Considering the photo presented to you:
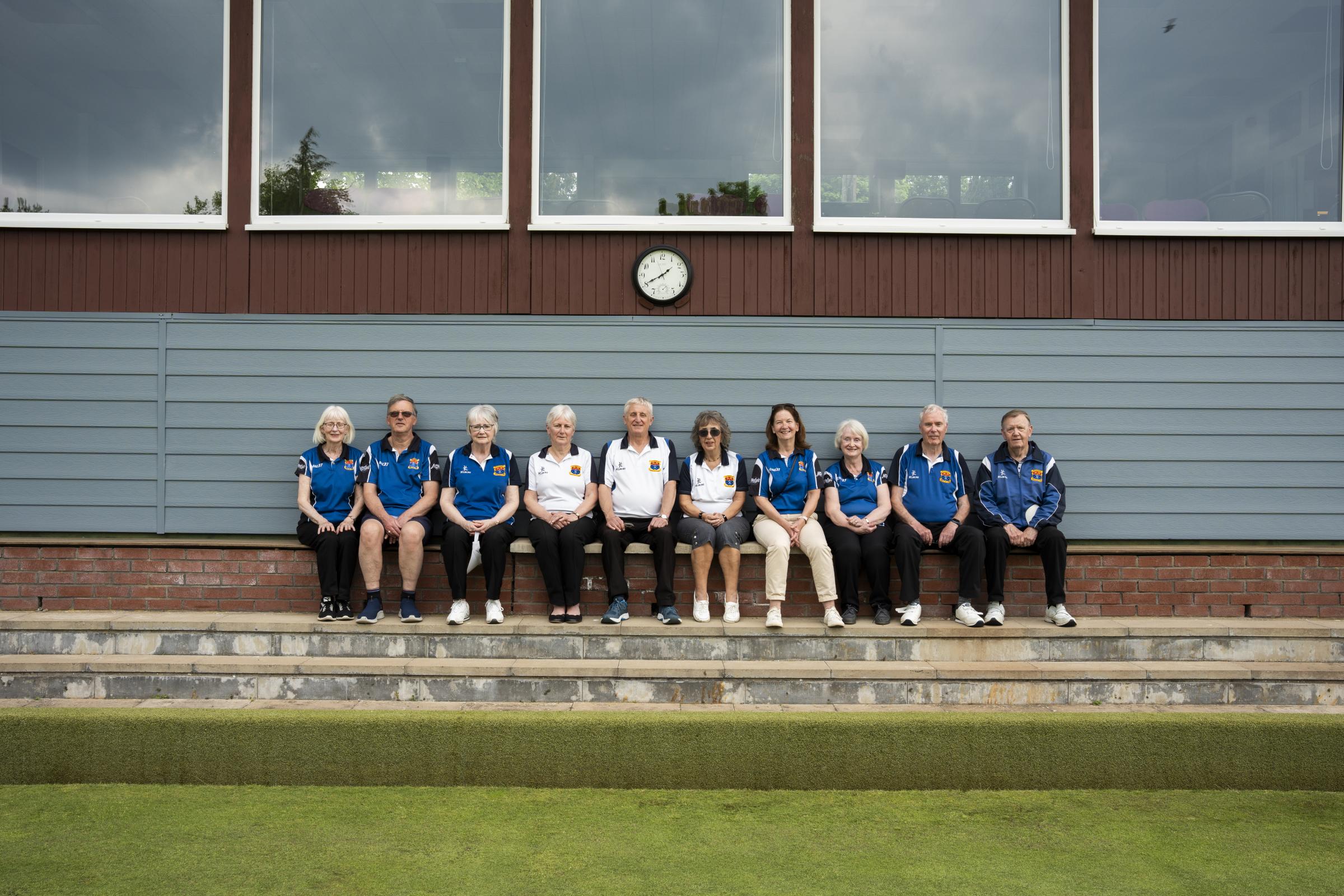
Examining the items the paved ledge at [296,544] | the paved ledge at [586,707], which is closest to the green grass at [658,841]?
the paved ledge at [586,707]

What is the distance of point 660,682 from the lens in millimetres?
4422

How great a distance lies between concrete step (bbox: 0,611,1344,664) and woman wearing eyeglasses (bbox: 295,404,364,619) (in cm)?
34

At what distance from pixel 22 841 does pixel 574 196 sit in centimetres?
405

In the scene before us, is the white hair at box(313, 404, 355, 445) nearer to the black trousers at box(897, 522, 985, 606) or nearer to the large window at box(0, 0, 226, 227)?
the large window at box(0, 0, 226, 227)

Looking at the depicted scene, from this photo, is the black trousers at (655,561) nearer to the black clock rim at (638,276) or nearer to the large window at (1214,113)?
the black clock rim at (638,276)

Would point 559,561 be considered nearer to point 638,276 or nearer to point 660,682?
point 660,682

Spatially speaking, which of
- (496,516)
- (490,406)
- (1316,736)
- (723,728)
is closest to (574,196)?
(490,406)

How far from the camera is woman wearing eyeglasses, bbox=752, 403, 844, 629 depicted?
479cm

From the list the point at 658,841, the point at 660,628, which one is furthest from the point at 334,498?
the point at 658,841

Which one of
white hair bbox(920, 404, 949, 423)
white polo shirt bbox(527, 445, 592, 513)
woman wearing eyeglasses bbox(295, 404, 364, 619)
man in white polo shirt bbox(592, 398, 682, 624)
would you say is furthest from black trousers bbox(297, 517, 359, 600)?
white hair bbox(920, 404, 949, 423)

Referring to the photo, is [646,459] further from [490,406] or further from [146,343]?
[146,343]

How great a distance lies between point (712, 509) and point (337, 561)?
6.75ft

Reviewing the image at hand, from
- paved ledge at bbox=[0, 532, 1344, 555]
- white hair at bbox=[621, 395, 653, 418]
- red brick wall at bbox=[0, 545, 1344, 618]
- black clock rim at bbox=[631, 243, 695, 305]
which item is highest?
black clock rim at bbox=[631, 243, 695, 305]

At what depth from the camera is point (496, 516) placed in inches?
193
